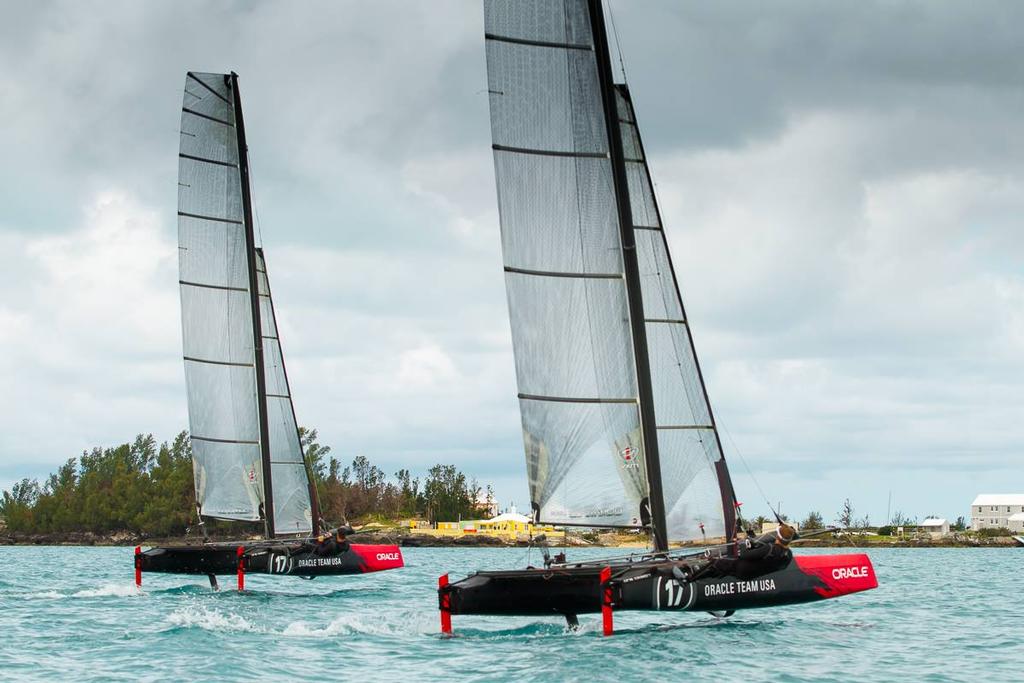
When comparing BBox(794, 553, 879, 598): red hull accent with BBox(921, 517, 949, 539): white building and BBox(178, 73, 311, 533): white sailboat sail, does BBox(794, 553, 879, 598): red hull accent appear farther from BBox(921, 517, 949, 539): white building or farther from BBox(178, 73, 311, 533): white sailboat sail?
BBox(921, 517, 949, 539): white building

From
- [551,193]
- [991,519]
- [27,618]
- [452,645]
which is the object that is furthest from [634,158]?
[991,519]

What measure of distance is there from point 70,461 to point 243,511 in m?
171

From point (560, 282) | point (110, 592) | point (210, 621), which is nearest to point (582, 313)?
point (560, 282)

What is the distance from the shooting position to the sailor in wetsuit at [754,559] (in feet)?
68.4

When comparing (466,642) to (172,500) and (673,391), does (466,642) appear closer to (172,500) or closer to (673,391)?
(673,391)

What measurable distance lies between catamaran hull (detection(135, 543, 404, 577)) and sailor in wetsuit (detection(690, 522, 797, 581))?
42.0ft

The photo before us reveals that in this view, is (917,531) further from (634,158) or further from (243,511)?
(634,158)

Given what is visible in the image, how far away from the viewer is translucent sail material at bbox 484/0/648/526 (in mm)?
22000

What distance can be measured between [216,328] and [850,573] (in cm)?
2159

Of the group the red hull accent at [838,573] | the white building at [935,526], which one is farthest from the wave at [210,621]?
the white building at [935,526]

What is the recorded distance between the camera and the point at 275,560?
3180cm

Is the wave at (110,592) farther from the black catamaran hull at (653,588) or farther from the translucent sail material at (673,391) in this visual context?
the translucent sail material at (673,391)

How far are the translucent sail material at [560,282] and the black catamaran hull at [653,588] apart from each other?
1.49 metres

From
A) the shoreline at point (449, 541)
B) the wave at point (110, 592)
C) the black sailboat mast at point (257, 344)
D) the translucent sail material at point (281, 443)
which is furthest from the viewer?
the shoreline at point (449, 541)
